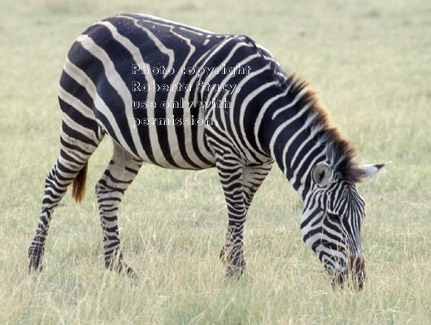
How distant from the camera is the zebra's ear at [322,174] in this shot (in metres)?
4.16

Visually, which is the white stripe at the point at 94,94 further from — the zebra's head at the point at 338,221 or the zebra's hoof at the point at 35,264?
the zebra's head at the point at 338,221

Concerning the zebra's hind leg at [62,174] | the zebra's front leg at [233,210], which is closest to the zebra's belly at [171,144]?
the zebra's front leg at [233,210]

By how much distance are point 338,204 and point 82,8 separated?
19.2 metres

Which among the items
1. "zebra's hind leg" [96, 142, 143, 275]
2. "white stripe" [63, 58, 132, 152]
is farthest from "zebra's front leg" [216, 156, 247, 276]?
"zebra's hind leg" [96, 142, 143, 275]

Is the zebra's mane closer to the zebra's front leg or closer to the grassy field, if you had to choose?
the zebra's front leg

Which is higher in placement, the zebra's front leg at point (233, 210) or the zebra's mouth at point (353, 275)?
the zebra's front leg at point (233, 210)

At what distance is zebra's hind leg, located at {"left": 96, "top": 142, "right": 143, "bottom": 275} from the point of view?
5641mm

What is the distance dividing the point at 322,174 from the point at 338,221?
31 cm

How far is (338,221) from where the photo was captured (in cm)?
423

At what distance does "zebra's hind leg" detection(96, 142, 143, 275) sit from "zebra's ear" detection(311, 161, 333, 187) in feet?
6.66

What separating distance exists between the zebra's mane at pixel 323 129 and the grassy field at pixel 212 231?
78 cm

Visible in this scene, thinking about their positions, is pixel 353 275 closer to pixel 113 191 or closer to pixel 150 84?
pixel 150 84

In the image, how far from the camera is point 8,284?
4734 mm

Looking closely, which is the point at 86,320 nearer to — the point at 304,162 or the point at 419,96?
the point at 304,162
